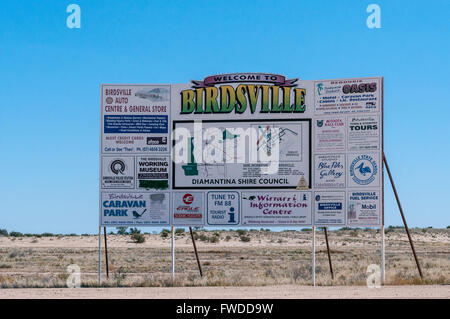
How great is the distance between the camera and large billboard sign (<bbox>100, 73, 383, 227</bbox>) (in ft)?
67.0

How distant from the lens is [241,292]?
17.8 metres

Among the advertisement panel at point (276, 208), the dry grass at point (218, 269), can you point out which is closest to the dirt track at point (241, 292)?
the dry grass at point (218, 269)

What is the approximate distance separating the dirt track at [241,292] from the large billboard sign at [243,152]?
2.48 metres

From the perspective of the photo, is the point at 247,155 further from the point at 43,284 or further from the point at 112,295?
the point at 43,284

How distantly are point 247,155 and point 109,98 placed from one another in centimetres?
492

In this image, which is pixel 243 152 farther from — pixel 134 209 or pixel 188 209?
pixel 134 209

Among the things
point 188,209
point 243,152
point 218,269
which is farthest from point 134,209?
point 218,269

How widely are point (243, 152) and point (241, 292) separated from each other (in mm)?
4821

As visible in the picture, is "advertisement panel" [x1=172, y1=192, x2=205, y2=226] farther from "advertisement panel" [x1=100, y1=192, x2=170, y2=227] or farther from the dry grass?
the dry grass

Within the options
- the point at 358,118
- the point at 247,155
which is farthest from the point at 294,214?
the point at 358,118

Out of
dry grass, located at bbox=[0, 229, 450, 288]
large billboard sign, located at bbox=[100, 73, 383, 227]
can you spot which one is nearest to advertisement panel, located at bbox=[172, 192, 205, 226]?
large billboard sign, located at bbox=[100, 73, 383, 227]

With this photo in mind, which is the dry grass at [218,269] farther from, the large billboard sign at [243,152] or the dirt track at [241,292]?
the large billboard sign at [243,152]

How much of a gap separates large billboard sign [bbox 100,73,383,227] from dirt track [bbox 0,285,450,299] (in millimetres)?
2482
